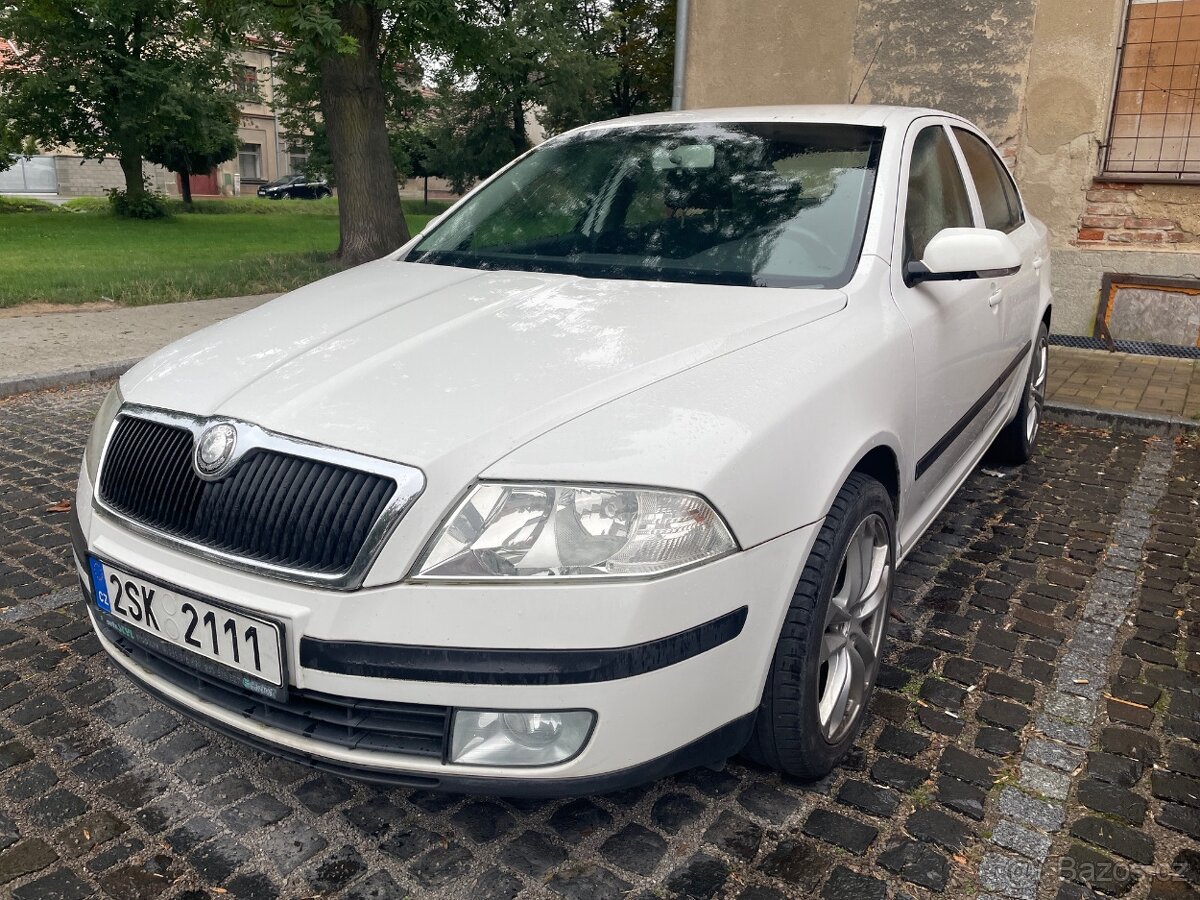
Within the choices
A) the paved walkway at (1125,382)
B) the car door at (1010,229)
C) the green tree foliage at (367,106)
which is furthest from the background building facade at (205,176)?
the car door at (1010,229)

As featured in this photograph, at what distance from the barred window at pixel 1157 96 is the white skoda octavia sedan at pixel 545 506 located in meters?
6.47

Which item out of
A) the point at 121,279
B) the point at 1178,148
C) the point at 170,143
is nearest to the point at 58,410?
the point at 121,279

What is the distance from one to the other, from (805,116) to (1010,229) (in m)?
1.57

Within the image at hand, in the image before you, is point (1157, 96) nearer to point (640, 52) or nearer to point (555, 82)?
point (555, 82)

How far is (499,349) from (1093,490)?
3804 mm

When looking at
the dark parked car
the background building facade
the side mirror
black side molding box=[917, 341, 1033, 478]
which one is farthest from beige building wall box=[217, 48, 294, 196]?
the side mirror

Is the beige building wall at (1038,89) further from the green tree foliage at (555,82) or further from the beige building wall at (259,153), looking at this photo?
the beige building wall at (259,153)

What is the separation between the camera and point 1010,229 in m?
4.48

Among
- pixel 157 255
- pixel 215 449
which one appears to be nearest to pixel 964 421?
pixel 215 449

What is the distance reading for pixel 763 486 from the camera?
201cm

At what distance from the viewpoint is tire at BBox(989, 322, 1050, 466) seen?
4.96 m

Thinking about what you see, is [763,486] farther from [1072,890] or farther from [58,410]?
[58,410]

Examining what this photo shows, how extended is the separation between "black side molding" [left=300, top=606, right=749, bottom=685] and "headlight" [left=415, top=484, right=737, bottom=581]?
0.14 meters

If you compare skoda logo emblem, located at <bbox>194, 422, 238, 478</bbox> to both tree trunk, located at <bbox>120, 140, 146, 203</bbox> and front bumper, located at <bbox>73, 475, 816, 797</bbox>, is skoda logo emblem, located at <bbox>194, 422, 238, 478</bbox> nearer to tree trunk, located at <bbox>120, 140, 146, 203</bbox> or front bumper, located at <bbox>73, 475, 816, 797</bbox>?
front bumper, located at <bbox>73, 475, 816, 797</bbox>
